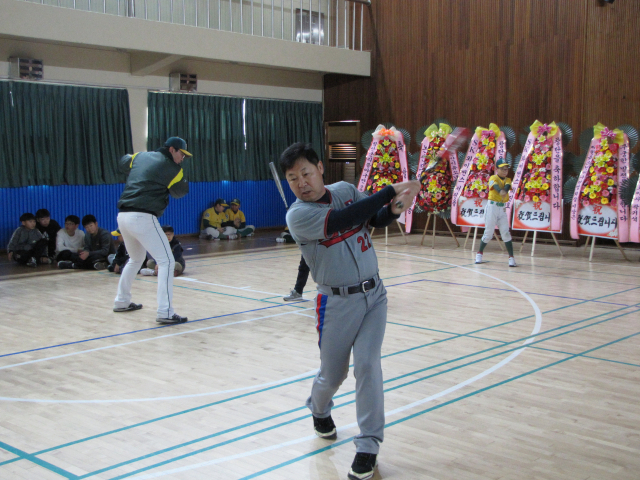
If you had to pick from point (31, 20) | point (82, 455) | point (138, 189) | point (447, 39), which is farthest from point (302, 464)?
point (447, 39)

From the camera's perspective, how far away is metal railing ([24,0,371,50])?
12592 mm

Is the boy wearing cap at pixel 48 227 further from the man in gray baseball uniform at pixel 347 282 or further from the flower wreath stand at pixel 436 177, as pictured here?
the man in gray baseball uniform at pixel 347 282

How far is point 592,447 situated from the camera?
349 centimetres

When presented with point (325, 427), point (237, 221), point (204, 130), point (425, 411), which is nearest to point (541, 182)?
point (237, 221)

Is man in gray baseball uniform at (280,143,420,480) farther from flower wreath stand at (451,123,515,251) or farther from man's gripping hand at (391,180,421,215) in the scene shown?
flower wreath stand at (451,123,515,251)

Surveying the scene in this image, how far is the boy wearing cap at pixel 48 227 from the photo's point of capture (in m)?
10.9

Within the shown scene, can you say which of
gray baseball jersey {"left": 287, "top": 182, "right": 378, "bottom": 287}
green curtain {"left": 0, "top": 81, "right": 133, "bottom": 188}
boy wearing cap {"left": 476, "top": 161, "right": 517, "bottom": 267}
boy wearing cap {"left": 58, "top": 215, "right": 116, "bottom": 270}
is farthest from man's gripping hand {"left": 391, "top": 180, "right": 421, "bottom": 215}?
green curtain {"left": 0, "top": 81, "right": 133, "bottom": 188}

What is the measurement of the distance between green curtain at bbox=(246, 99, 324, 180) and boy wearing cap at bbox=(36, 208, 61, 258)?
16.6ft

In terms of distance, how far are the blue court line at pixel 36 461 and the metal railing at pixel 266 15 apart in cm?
962

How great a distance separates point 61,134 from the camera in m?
12.0

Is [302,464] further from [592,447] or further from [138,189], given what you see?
[138,189]

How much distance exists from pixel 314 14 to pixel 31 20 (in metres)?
6.84

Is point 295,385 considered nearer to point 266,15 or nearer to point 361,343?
point 361,343

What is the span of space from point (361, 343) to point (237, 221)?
11522 millimetres
